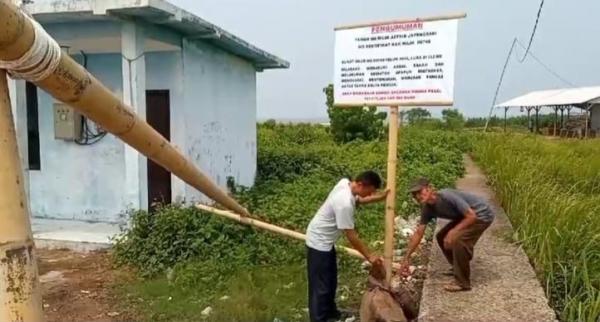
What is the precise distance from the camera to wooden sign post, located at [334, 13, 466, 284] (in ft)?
12.4

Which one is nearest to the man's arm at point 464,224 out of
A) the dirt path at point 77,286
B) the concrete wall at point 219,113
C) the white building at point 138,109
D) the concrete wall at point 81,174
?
the dirt path at point 77,286

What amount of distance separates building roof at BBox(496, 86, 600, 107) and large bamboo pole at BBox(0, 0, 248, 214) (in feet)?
97.9

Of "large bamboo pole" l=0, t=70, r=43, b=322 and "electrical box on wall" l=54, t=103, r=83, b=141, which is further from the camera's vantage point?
"electrical box on wall" l=54, t=103, r=83, b=141

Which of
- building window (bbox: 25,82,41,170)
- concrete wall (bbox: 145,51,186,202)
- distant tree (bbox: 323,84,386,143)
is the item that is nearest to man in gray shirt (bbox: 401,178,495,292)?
concrete wall (bbox: 145,51,186,202)

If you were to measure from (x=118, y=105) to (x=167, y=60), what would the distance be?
23.2 feet

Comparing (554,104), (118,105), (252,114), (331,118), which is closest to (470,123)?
(554,104)

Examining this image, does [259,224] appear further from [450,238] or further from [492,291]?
[492,291]

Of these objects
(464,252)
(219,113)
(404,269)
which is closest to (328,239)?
(404,269)

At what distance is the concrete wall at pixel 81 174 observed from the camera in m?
8.48

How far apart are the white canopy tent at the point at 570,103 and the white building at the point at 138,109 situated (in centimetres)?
2325

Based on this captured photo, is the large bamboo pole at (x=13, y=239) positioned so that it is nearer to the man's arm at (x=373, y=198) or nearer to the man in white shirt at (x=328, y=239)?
the man in white shirt at (x=328, y=239)

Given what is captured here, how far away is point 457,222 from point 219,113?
5.66 m

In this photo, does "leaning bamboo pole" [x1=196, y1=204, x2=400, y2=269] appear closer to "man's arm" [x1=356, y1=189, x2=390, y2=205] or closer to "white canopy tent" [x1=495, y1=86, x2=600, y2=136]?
"man's arm" [x1=356, y1=189, x2=390, y2=205]

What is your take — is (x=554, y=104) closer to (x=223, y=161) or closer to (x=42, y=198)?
(x=223, y=161)
